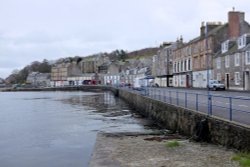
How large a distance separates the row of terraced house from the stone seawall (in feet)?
32.4

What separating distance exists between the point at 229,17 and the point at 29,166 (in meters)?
47.0

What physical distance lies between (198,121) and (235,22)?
43.2 metres

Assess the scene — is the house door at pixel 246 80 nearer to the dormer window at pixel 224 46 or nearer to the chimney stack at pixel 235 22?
the dormer window at pixel 224 46

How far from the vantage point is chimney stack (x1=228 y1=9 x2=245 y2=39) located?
54.7 meters

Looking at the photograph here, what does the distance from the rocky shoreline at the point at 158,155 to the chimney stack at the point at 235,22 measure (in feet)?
141

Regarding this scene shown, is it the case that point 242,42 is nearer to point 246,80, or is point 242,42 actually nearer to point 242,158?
point 246,80

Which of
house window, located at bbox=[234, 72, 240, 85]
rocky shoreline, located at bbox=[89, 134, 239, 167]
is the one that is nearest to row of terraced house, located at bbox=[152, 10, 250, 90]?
house window, located at bbox=[234, 72, 240, 85]

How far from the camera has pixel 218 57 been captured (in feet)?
174

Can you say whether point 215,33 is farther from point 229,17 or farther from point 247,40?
point 247,40

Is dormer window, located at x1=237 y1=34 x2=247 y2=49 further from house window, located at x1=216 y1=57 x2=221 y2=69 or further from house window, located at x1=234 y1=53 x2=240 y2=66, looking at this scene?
house window, located at x1=216 y1=57 x2=221 y2=69

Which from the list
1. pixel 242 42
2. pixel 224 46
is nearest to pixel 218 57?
pixel 224 46

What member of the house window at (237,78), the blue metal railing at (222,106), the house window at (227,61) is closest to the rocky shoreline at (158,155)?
the blue metal railing at (222,106)

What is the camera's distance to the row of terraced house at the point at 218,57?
A: 149 ft

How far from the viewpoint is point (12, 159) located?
15.0 meters
